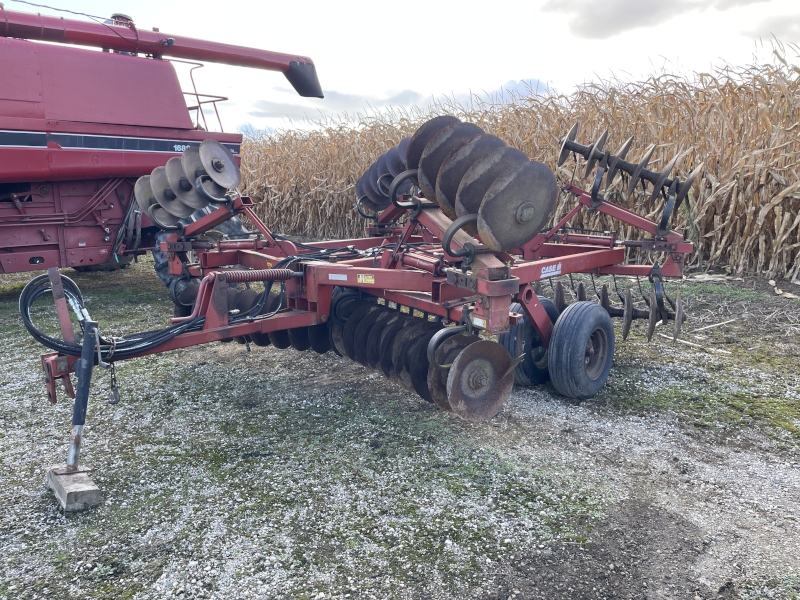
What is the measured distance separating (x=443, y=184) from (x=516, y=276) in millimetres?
641

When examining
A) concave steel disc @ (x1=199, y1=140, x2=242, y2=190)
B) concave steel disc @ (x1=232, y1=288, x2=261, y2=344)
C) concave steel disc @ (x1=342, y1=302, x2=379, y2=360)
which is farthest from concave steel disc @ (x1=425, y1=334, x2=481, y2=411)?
concave steel disc @ (x1=199, y1=140, x2=242, y2=190)

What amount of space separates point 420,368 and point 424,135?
1.38m

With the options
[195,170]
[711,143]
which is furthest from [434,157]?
[711,143]

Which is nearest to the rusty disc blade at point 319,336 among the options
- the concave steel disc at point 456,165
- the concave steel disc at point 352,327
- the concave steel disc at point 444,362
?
the concave steel disc at point 352,327

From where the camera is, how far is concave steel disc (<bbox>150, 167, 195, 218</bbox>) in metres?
4.75

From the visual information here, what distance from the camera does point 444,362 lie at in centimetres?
322

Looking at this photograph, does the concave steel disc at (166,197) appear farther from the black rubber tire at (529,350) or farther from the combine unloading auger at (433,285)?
the black rubber tire at (529,350)

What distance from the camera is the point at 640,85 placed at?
7945 millimetres

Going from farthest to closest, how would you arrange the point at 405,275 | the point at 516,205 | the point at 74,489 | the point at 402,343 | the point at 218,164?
the point at 218,164 → the point at 402,343 → the point at 405,275 → the point at 516,205 → the point at 74,489

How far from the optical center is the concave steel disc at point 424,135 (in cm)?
375

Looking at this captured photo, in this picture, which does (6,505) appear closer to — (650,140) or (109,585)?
(109,585)

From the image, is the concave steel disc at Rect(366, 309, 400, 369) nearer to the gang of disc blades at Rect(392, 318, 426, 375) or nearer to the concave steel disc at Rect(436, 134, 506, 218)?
the gang of disc blades at Rect(392, 318, 426, 375)

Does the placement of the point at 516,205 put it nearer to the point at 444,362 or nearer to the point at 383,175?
the point at 444,362

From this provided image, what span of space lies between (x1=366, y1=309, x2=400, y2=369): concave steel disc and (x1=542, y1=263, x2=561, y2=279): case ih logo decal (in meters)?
0.91
